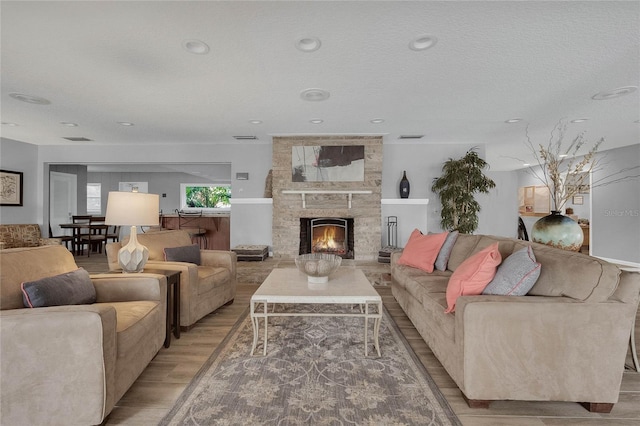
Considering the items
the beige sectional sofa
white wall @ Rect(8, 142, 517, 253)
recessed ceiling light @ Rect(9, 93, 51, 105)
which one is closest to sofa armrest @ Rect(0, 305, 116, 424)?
the beige sectional sofa

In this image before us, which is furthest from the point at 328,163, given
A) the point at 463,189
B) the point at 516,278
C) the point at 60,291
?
the point at 60,291

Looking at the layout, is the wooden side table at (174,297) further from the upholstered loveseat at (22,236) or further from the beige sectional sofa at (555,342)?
the upholstered loveseat at (22,236)

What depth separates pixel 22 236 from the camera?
5.43 meters

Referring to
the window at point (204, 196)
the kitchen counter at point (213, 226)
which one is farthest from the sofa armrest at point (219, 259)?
the window at point (204, 196)

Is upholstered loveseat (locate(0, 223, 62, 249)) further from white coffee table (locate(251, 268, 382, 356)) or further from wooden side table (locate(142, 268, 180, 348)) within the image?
white coffee table (locate(251, 268, 382, 356))

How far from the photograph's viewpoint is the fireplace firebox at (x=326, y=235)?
570cm

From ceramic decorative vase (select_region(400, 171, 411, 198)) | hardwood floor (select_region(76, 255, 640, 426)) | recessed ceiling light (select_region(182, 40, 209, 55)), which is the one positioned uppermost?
recessed ceiling light (select_region(182, 40, 209, 55))

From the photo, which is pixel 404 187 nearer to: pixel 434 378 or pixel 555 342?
pixel 434 378

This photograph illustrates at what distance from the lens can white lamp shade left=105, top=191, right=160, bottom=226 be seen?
7.75ft

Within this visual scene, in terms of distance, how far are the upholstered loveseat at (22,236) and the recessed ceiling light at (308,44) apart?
571 centimetres

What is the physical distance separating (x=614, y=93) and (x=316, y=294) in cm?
394

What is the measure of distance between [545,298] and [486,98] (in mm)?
2642

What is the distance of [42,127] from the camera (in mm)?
4820

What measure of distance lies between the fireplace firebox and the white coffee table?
113 inches
